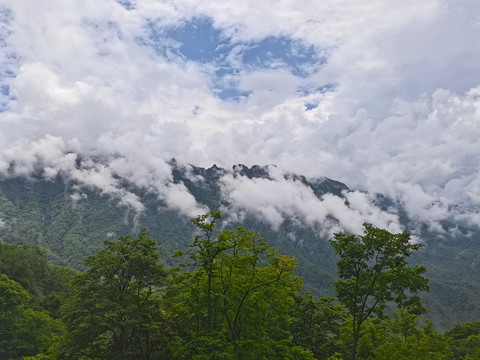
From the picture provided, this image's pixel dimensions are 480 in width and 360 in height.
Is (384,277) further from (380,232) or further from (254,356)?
(254,356)

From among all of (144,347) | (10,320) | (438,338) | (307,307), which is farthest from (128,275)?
(10,320)

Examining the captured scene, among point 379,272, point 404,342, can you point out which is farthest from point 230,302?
point 404,342

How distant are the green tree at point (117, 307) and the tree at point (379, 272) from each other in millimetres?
17845

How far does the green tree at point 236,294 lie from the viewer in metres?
28.3

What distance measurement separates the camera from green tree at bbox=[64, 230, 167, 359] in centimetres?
3036

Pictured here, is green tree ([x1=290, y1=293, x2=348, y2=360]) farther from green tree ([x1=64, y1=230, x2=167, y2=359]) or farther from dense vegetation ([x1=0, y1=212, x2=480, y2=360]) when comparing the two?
green tree ([x1=64, y1=230, x2=167, y2=359])

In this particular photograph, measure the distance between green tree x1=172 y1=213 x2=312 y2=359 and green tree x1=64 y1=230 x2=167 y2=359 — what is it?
3.51m

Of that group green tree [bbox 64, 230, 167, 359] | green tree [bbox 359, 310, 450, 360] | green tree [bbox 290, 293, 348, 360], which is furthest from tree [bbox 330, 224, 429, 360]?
green tree [bbox 64, 230, 167, 359]

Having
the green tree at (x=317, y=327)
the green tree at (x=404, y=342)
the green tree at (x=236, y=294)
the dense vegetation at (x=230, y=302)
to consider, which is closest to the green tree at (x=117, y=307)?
the dense vegetation at (x=230, y=302)

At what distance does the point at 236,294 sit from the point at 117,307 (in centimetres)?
1093

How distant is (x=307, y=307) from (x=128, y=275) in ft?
77.1

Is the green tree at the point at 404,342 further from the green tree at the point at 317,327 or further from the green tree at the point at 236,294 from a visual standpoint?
the green tree at the point at 317,327

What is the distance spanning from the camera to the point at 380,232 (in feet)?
90.8

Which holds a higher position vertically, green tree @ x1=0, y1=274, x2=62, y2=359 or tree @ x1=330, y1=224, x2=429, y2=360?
tree @ x1=330, y1=224, x2=429, y2=360
